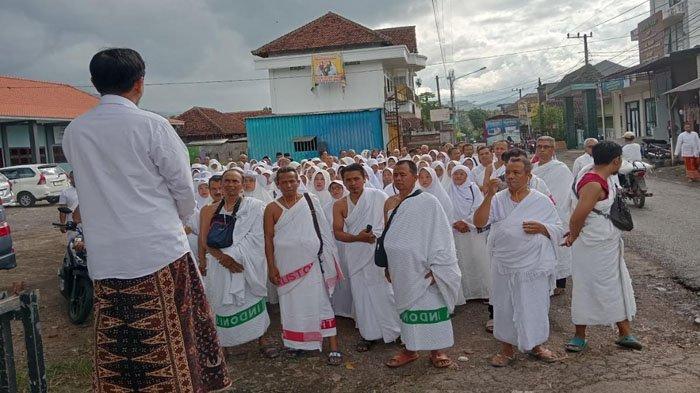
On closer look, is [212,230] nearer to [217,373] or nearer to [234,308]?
[234,308]

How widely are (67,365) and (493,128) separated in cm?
4803

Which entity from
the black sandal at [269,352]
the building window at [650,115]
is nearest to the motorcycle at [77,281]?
the black sandal at [269,352]

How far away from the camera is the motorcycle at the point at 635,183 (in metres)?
12.3

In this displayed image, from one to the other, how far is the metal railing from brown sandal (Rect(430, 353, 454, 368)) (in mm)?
3139

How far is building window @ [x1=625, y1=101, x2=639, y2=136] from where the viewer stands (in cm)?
3441

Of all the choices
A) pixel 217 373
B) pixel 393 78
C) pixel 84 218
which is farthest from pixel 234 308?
pixel 393 78

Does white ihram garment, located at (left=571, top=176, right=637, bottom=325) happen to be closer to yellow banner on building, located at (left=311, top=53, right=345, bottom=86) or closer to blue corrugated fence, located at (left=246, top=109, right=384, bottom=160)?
blue corrugated fence, located at (left=246, top=109, right=384, bottom=160)

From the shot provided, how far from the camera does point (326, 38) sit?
34.2 metres

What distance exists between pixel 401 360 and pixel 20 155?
28.9 m

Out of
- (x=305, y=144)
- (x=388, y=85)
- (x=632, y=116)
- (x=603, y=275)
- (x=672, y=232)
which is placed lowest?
(x=672, y=232)

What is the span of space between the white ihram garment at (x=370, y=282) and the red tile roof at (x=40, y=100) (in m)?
23.0

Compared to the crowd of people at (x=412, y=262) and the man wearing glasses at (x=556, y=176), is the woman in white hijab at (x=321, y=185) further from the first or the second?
the man wearing glasses at (x=556, y=176)

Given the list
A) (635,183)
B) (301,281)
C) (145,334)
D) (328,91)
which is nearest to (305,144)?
(328,91)

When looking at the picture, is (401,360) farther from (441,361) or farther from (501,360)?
(501,360)
